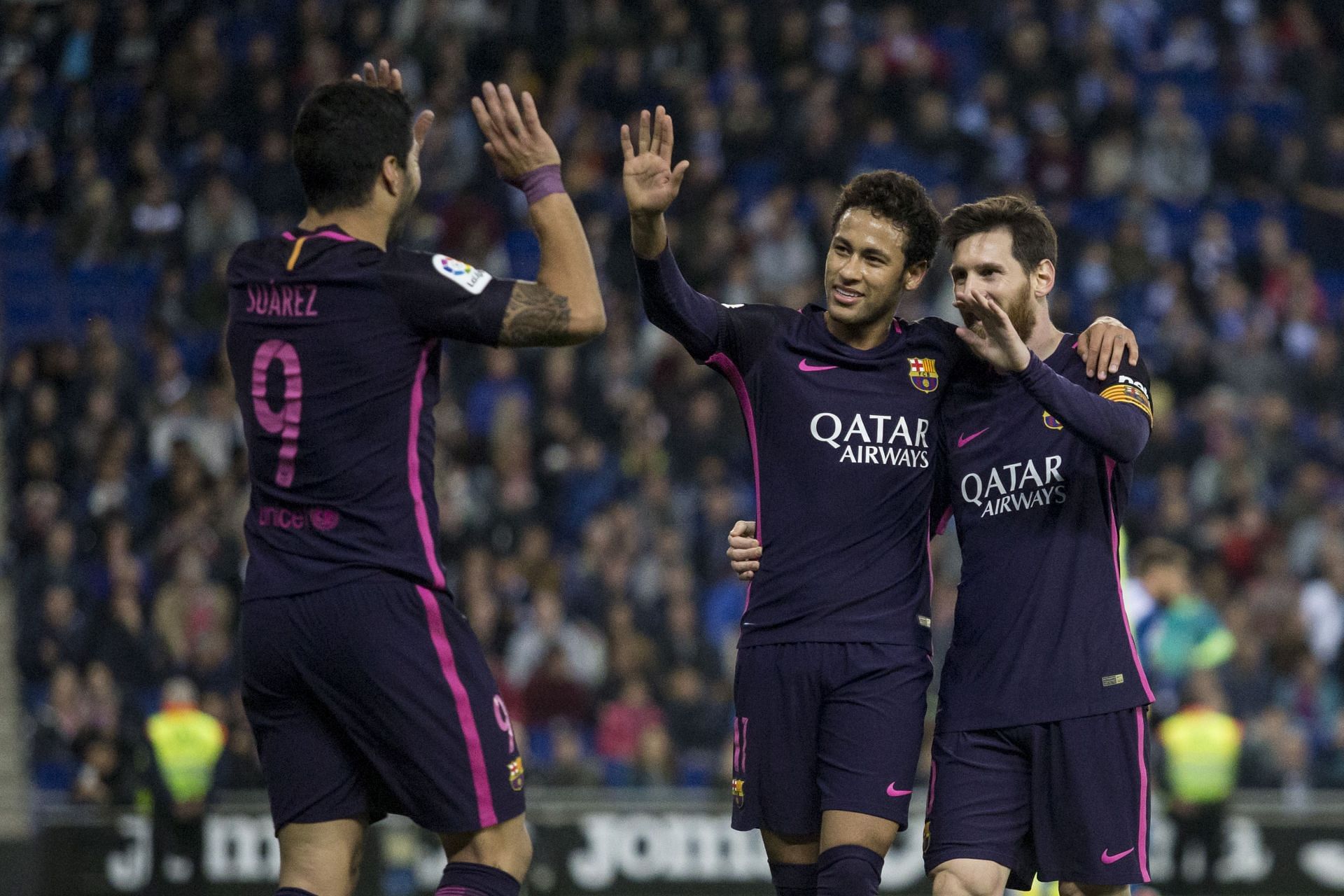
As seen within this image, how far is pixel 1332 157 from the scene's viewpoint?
15648mm

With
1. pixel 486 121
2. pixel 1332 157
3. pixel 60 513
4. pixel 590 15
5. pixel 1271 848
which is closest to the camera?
pixel 486 121

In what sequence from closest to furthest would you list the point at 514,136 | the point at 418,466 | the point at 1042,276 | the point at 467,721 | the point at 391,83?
the point at 467,721 < the point at 418,466 < the point at 514,136 < the point at 391,83 < the point at 1042,276

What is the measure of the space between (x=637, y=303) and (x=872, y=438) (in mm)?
10123

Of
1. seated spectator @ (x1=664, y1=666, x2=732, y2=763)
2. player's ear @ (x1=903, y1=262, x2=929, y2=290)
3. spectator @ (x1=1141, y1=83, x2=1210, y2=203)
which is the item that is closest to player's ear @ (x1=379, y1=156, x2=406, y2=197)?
player's ear @ (x1=903, y1=262, x2=929, y2=290)

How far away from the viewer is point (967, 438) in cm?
514

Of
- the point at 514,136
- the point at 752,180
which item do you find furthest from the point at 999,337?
the point at 752,180

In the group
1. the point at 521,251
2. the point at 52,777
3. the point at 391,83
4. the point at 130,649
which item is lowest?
the point at 52,777

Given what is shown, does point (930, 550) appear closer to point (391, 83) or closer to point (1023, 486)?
point (1023, 486)

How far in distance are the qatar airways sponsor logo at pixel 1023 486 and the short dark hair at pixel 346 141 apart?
6.09ft

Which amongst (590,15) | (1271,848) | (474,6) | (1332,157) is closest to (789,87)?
(590,15)

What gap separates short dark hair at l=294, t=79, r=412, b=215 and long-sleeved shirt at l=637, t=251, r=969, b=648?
90 centimetres

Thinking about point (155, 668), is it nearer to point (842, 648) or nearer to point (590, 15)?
point (590, 15)

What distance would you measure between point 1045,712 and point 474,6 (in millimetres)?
13707

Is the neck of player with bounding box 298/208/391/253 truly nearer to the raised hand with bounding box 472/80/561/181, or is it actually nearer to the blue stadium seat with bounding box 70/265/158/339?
the raised hand with bounding box 472/80/561/181
